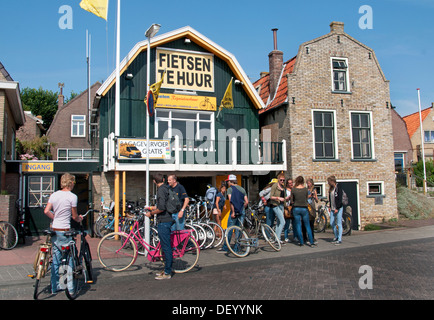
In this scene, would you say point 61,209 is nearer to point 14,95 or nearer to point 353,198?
point 14,95

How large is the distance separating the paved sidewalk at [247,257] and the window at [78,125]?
20.1m

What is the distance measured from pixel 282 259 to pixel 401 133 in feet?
102

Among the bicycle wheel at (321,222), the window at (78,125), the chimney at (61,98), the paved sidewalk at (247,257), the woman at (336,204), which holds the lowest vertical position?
the paved sidewalk at (247,257)

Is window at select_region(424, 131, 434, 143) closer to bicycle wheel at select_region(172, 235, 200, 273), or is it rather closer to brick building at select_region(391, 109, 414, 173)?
brick building at select_region(391, 109, 414, 173)

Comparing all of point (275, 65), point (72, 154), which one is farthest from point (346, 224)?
point (72, 154)

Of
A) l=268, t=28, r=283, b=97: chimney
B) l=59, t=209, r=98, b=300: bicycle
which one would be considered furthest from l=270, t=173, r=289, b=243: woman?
l=268, t=28, r=283, b=97: chimney

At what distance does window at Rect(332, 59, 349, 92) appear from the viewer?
634 inches

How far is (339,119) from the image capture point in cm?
1580

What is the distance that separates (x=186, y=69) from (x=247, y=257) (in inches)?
342

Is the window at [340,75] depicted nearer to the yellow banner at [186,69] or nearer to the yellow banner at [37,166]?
the yellow banner at [186,69]

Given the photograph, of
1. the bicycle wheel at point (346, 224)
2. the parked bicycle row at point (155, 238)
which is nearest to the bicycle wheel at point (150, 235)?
the parked bicycle row at point (155, 238)

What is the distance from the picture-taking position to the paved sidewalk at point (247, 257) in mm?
7367

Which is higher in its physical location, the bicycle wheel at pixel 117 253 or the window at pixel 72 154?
the window at pixel 72 154
